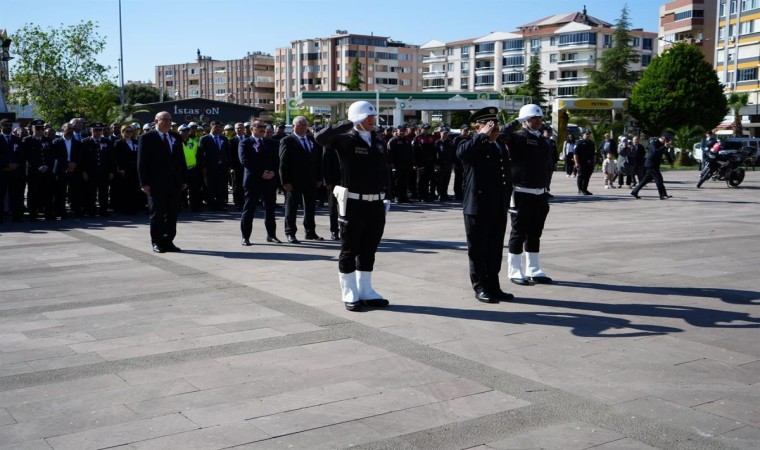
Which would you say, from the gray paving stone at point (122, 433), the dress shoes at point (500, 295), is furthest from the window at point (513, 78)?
the gray paving stone at point (122, 433)

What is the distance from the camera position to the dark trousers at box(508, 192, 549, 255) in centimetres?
938

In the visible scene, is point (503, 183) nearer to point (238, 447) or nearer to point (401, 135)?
point (238, 447)

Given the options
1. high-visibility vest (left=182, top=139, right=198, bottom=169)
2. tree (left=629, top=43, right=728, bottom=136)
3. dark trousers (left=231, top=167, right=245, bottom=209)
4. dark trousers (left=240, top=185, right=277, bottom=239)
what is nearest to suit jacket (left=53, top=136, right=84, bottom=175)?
high-visibility vest (left=182, top=139, right=198, bottom=169)

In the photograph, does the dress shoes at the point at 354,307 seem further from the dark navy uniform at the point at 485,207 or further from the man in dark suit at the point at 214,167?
the man in dark suit at the point at 214,167

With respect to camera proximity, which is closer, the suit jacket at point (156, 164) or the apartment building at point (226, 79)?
the suit jacket at point (156, 164)

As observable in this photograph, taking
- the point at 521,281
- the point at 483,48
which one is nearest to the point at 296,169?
the point at 521,281

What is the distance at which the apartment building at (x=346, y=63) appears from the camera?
139750mm

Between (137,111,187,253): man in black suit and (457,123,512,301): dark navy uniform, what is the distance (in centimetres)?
512

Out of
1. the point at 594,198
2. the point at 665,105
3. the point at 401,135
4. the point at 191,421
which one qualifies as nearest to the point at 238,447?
the point at 191,421

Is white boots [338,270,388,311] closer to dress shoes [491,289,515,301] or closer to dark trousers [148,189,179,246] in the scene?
dress shoes [491,289,515,301]

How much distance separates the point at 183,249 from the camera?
1240 cm

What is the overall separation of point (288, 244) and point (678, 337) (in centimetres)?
726

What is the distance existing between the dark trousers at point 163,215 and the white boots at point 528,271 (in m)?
5.22

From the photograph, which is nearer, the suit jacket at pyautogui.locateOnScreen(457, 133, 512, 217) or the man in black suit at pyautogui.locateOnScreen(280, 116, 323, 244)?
the suit jacket at pyautogui.locateOnScreen(457, 133, 512, 217)
